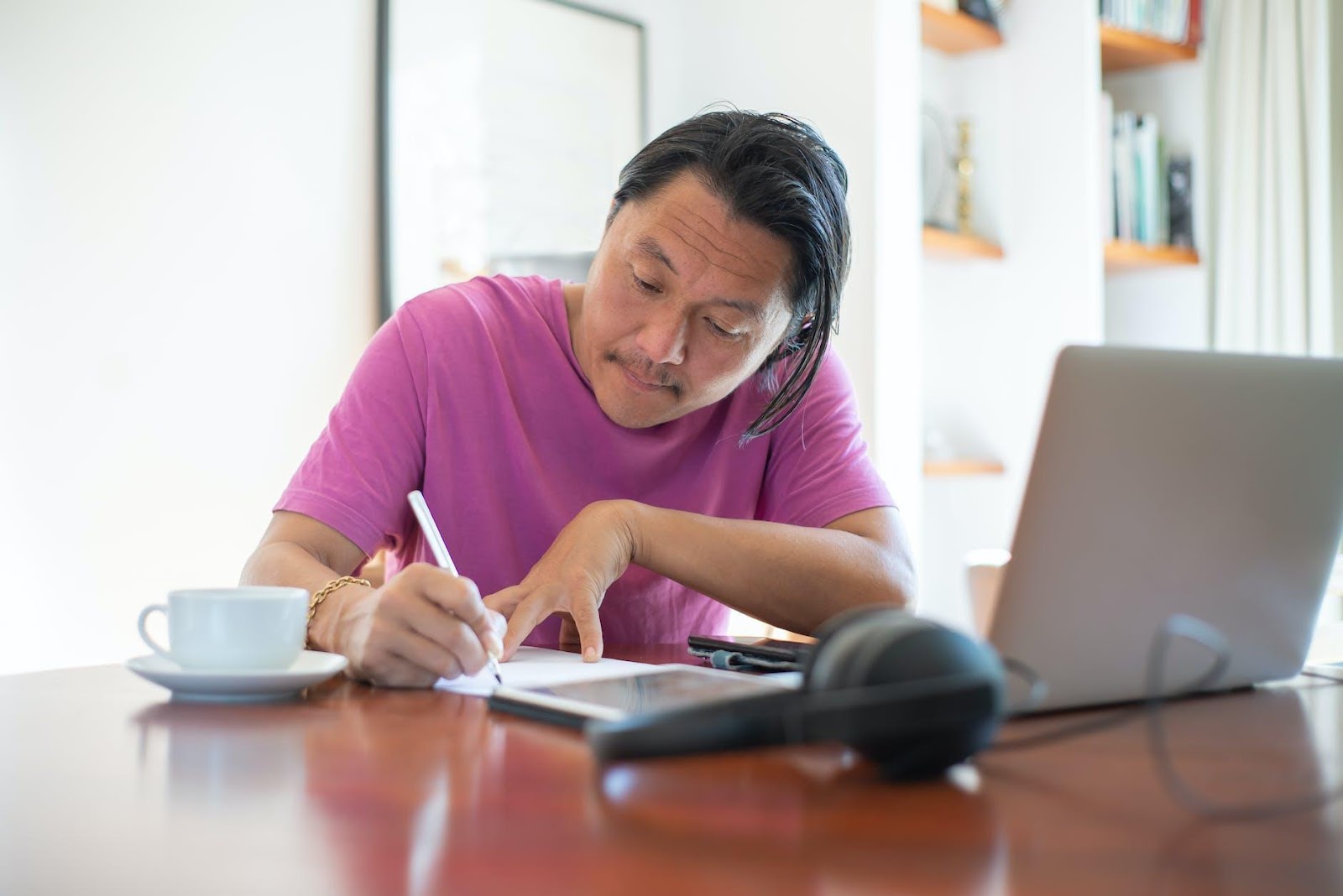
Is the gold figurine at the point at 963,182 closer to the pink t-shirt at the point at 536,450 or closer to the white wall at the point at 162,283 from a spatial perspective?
the white wall at the point at 162,283

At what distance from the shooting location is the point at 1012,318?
317 cm

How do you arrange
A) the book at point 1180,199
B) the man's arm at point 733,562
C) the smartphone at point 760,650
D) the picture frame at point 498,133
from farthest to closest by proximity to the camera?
the book at point 1180,199 → the picture frame at point 498,133 → the man's arm at point 733,562 → the smartphone at point 760,650

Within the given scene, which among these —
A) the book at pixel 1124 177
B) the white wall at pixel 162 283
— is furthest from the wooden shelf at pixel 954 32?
the white wall at pixel 162 283

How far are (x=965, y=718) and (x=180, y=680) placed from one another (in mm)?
562

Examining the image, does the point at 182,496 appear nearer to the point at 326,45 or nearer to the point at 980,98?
the point at 326,45

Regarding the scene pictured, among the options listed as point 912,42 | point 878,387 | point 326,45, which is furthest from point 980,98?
point 326,45

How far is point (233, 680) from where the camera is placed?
2.84 feet

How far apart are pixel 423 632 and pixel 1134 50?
3.06 m

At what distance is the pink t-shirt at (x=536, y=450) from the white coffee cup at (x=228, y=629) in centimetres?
47

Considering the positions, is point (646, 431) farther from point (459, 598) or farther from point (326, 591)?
point (459, 598)

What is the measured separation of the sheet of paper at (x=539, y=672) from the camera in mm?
926

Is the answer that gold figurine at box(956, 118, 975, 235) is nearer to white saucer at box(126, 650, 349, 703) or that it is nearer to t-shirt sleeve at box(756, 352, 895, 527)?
t-shirt sleeve at box(756, 352, 895, 527)

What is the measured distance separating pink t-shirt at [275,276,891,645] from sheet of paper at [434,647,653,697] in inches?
11.3

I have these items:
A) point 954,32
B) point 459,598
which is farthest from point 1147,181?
point 459,598
